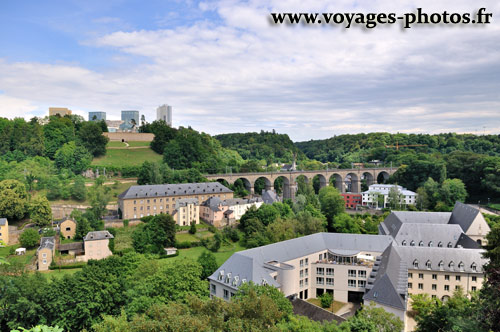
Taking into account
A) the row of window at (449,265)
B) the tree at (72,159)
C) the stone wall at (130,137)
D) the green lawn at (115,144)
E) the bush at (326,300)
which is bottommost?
the bush at (326,300)

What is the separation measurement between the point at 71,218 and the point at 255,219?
75.5 feet

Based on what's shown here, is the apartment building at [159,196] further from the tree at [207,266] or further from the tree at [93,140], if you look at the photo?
the tree at [93,140]

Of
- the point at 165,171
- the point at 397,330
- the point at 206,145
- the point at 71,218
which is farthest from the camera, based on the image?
the point at 206,145

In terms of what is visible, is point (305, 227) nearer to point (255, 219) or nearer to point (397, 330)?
point (255, 219)

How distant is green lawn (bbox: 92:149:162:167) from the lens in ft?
252

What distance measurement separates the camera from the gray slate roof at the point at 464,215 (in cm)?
4048

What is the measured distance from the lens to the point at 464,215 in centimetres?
4244

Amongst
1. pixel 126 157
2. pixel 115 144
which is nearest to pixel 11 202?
pixel 126 157

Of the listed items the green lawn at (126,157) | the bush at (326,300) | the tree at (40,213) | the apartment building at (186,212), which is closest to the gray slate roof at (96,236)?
the tree at (40,213)

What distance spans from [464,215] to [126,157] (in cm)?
6483

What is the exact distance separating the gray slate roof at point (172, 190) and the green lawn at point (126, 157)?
862 inches

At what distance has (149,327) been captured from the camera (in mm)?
16422

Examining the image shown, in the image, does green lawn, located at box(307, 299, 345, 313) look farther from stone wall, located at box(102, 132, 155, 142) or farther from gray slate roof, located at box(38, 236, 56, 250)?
stone wall, located at box(102, 132, 155, 142)

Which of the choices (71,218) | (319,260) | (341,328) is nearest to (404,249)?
(319,260)
